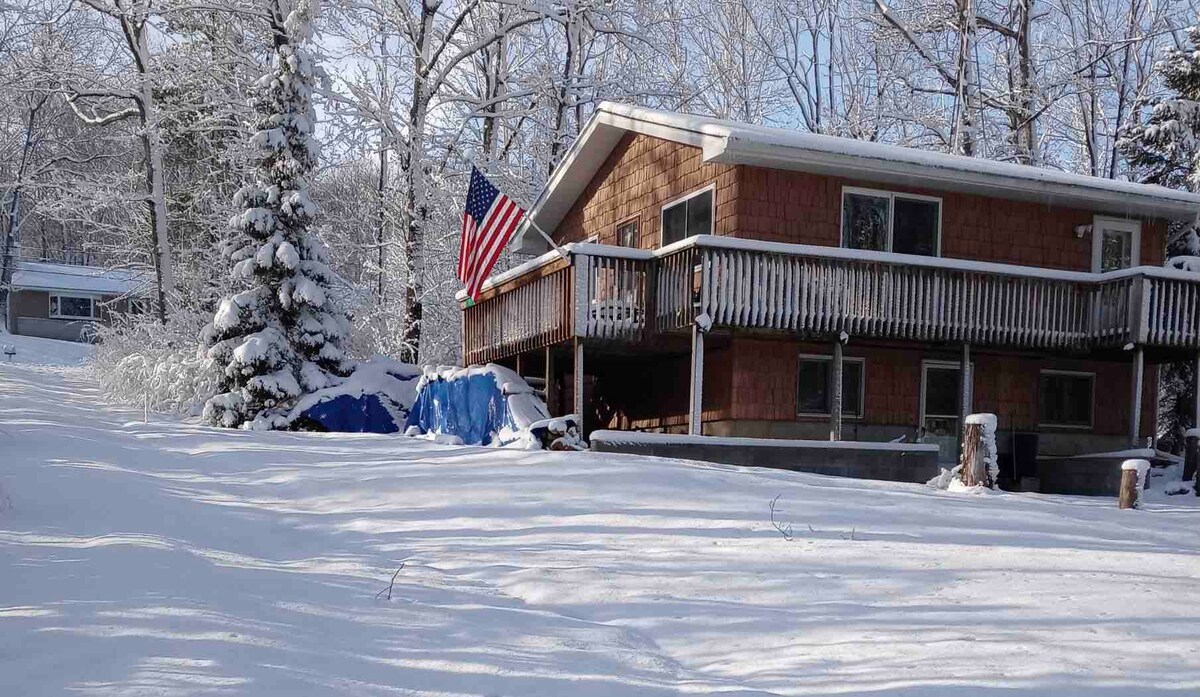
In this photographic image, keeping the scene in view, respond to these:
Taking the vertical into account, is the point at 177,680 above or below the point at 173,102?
below

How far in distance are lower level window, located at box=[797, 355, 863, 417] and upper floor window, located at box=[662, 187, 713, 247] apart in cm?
274

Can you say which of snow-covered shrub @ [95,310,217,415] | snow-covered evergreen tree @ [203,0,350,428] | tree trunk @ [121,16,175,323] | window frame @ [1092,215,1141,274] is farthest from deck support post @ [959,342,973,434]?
tree trunk @ [121,16,175,323]

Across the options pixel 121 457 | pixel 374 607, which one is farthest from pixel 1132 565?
pixel 121 457

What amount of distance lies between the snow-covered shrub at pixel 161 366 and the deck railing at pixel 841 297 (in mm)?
9621

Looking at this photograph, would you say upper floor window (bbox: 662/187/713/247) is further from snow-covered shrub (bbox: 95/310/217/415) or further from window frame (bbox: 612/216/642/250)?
snow-covered shrub (bbox: 95/310/217/415)

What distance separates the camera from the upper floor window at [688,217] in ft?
56.2

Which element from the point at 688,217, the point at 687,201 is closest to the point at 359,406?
the point at 688,217

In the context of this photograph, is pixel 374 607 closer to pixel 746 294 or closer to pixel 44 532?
pixel 44 532

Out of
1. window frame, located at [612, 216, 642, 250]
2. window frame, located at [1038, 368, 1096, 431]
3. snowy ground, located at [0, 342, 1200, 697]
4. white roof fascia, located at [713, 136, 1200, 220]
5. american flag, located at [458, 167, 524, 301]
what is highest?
white roof fascia, located at [713, 136, 1200, 220]

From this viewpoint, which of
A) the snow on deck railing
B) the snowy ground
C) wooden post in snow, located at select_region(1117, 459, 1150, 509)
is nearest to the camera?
the snowy ground

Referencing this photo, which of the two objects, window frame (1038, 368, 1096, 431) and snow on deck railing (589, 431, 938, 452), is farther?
window frame (1038, 368, 1096, 431)

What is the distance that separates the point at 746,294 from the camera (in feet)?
47.9

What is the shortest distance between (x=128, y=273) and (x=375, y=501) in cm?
3300

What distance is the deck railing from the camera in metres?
14.6
